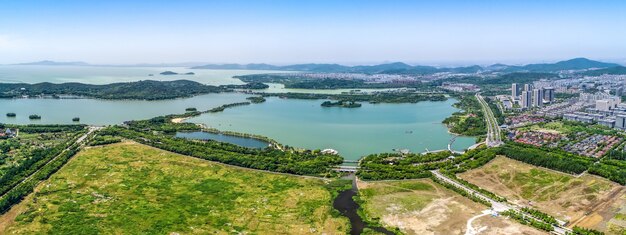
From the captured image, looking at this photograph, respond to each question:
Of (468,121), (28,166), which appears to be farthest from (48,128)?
(468,121)

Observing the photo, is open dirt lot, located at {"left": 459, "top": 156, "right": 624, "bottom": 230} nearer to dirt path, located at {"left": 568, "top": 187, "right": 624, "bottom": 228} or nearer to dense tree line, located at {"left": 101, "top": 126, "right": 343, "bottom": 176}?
dirt path, located at {"left": 568, "top": 187, "right": 624, "bottom": 228}

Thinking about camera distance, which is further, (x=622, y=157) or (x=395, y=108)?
(x=395, y=108)

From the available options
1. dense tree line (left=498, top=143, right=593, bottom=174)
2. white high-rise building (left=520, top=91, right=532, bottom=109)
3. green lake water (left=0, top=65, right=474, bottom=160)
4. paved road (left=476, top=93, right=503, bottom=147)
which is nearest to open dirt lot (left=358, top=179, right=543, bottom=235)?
green lake water (left=0, top=65, right=474, bottom=160)

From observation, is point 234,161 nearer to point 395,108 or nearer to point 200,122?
point 200,122

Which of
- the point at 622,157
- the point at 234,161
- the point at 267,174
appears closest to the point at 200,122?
the point at 234,161

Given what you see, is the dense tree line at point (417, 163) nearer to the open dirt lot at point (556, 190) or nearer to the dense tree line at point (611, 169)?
the open dirt lot at point (556, 190)

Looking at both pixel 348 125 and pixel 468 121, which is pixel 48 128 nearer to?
pixel 348 125

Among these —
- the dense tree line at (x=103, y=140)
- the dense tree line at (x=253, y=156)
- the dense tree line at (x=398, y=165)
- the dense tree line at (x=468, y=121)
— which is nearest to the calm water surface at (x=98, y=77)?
the dense tree line at (x=468, y=121)
